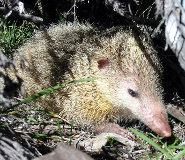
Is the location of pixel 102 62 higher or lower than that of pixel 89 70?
higher

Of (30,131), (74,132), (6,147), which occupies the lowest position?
(74,132)

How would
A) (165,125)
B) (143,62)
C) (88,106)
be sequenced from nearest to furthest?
(165,125), (143,62), (88,106)

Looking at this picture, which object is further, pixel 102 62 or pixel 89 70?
pixel 89 70

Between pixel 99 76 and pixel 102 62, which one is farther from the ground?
pixel 102 62

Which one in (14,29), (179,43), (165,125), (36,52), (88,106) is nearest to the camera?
(179,43)

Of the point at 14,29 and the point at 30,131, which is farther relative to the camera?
the point at 14,29

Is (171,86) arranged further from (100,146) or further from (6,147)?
(6,147)

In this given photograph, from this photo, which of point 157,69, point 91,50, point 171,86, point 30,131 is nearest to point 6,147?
point 30,131

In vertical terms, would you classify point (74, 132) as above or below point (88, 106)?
below
